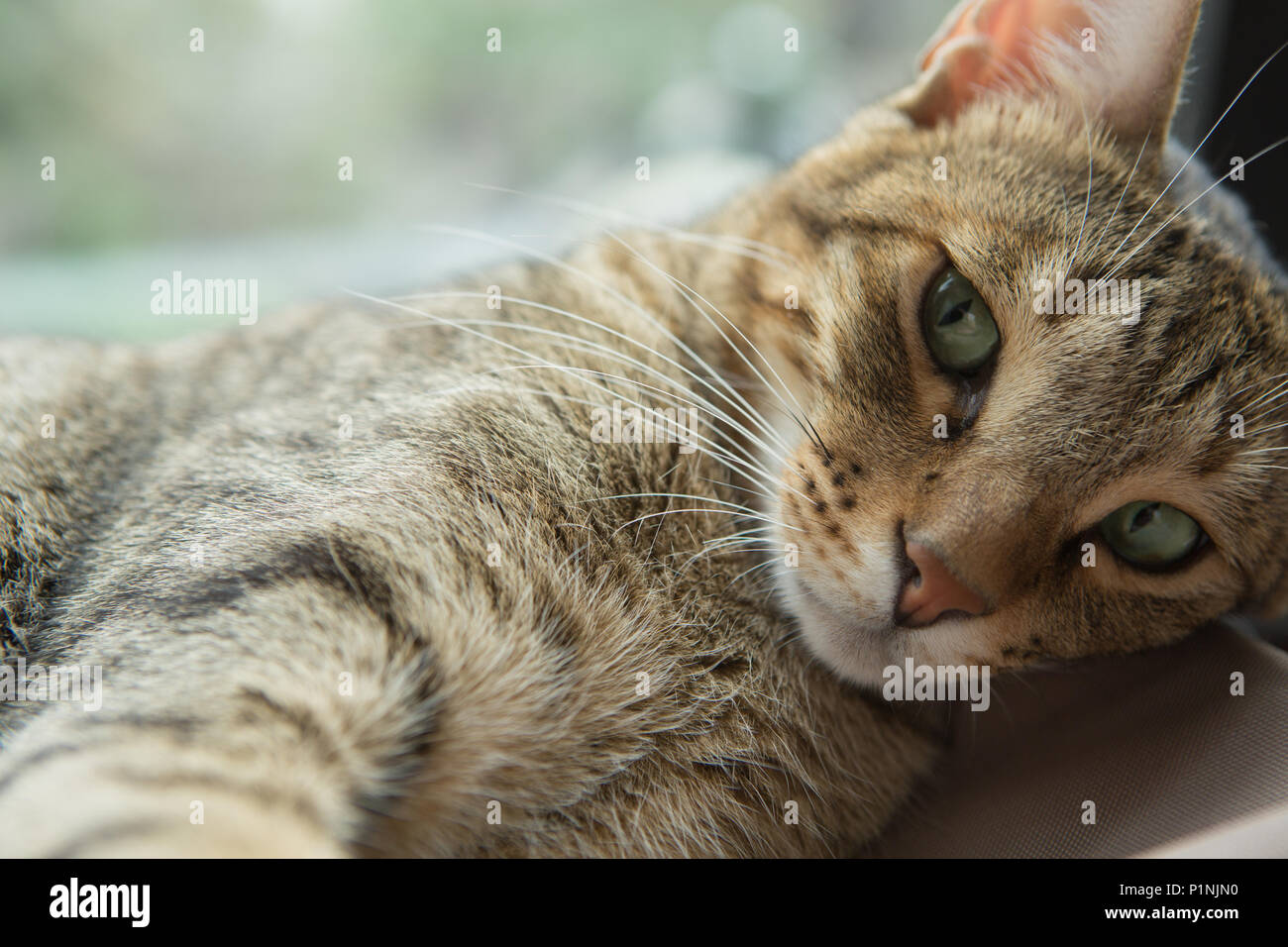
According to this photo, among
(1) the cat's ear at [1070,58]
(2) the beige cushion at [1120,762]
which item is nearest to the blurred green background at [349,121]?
(1) the cat's ear at [1070,58]

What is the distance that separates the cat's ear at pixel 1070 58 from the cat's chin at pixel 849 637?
72cm

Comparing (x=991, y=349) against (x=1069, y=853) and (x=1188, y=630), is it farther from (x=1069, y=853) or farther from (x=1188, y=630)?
(x=1069, y=853)

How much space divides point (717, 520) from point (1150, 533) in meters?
0.53

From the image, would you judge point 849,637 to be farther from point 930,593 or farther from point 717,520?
point 717,520

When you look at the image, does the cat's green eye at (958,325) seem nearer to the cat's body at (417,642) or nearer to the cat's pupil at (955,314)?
the cat's pupil at (955,314)

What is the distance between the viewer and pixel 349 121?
2383mm

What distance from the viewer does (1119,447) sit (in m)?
1.01

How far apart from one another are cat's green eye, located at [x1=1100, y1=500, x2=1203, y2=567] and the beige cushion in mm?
149

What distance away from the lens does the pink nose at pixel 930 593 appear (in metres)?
0.98

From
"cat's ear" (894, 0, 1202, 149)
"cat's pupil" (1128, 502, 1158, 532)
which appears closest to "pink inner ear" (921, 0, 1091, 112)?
"cat's ear" (894, 0, 1202, 149)

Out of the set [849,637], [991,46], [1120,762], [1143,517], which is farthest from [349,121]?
[1120,762]

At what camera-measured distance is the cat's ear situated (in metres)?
1.13

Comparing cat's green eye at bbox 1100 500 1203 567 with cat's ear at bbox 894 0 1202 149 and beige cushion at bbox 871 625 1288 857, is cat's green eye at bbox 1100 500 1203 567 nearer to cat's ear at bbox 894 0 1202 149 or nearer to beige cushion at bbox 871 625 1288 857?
beige cushion at bbox 871 625 1288 857
